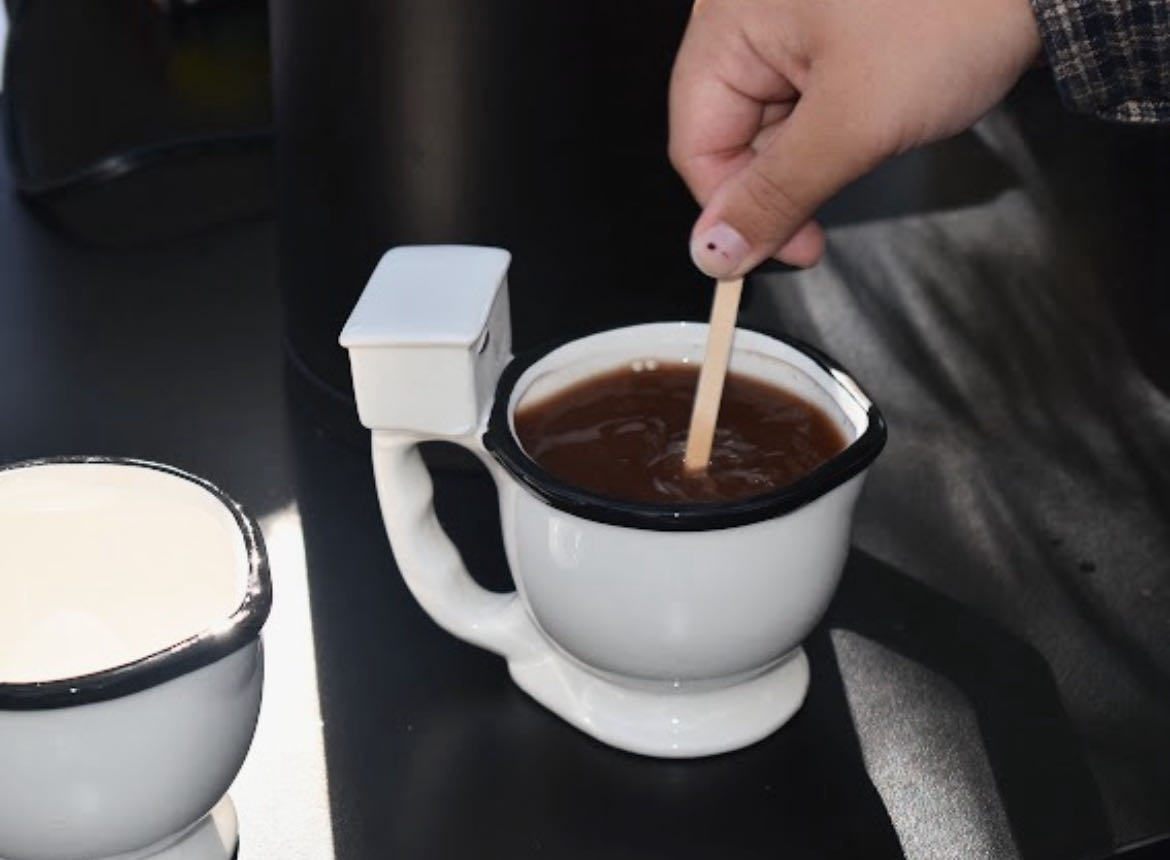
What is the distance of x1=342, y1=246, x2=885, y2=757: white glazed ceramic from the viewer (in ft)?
1.77

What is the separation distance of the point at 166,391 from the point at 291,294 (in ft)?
0.21

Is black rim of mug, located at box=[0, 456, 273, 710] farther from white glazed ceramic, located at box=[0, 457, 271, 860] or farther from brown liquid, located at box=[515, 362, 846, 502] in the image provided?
brown liquid, located at box=[515, 362, 846, 502]

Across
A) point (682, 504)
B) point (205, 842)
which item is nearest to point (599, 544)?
point (682, 504)

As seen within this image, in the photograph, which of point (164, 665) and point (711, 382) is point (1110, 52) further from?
point (164, 665)

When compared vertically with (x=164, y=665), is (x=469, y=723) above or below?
below

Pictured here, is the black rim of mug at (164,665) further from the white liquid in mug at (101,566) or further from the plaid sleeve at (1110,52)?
the plaid sleeve at (1110,52)

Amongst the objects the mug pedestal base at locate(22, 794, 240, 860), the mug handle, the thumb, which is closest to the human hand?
the thumb

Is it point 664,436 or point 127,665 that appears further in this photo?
point 664,436

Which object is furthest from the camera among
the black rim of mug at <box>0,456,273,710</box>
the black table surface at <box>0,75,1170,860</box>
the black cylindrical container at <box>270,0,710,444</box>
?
the black cylindrical container at <box>270,0,710,444</box>

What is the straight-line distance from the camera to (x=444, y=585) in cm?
60

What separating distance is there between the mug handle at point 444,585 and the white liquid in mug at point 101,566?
8 cm

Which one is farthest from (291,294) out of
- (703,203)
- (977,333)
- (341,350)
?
(977,333)

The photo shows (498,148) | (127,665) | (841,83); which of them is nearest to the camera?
(127,665)

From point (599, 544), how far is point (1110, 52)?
0.21m
